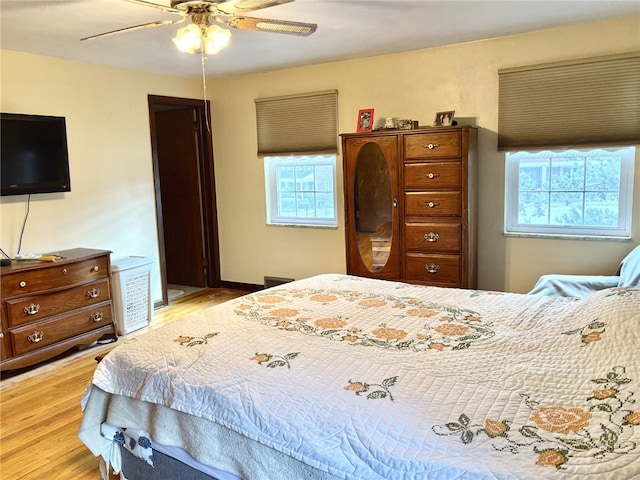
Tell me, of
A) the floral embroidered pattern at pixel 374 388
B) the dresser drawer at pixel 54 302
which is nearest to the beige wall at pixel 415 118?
the dresser drawer at pixel 54 302

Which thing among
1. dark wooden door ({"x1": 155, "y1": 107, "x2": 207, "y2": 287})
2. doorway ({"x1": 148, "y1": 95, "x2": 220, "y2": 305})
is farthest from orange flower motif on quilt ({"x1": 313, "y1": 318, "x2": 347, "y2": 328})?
dark wooden door ({"x1": 155, "y1": 107, "x2": 207, "y2": 287})

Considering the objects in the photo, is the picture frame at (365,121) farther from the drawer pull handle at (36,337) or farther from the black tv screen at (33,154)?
the drawer pull handle at (36,337)

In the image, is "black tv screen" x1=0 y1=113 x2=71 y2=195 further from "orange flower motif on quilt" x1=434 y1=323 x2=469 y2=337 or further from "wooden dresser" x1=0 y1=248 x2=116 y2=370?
"orange flower motif on quilt" x1=434 y1=323 x2=469 y2=337

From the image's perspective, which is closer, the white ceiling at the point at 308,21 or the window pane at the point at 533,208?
the white ceiling at the point at 308,21

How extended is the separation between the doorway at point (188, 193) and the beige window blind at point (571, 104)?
2.90 m

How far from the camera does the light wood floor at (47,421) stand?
90.4 inches

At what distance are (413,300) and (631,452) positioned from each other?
1340 millimetres

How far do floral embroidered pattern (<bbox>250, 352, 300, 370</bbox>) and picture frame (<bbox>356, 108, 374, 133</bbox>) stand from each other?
2700mm

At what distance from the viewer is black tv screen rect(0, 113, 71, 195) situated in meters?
3.48

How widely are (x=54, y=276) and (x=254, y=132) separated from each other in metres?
2.33

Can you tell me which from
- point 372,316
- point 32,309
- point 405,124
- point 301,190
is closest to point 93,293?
point 32,309

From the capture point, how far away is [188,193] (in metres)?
5.42

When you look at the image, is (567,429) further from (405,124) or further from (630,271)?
(405,124)

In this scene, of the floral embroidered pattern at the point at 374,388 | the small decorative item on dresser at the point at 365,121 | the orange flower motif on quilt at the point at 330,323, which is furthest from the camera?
the small decorative item on dresser at the point at 365,121
